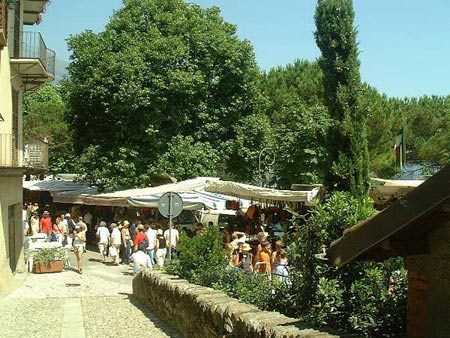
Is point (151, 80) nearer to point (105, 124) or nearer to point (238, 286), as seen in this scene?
point (105, 124)

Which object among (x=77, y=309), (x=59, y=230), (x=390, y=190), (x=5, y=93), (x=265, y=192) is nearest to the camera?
(x=390, y=190)

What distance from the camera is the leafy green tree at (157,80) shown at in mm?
26641

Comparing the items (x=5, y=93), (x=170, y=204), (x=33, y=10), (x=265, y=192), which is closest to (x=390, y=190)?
(x=170, y=204)

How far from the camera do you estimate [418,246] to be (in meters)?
4.53

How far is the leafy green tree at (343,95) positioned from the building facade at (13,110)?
802 cm

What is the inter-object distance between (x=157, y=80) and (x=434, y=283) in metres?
23.0

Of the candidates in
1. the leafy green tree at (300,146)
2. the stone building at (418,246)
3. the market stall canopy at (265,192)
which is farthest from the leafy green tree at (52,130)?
the stone building at (418,246)

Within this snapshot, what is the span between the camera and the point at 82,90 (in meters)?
27.2

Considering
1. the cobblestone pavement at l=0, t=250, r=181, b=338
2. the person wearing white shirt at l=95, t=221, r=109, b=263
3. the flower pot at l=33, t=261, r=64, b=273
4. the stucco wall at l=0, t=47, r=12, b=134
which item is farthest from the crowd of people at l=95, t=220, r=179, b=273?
the stucco wall at l=0, t=47, r=12, b=134

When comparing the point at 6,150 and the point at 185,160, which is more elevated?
the point at 6,150

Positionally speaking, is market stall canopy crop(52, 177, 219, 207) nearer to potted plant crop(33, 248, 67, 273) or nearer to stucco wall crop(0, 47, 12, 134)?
potted plant crop(33, 248, 67, 273)

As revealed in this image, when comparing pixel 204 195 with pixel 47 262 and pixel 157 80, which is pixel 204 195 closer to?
pixel 47 262

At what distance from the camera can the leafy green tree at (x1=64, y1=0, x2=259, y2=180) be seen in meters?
26.6

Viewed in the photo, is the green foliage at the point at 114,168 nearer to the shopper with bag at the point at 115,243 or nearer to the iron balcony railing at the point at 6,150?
the shopper with bag at the point at 115,243
